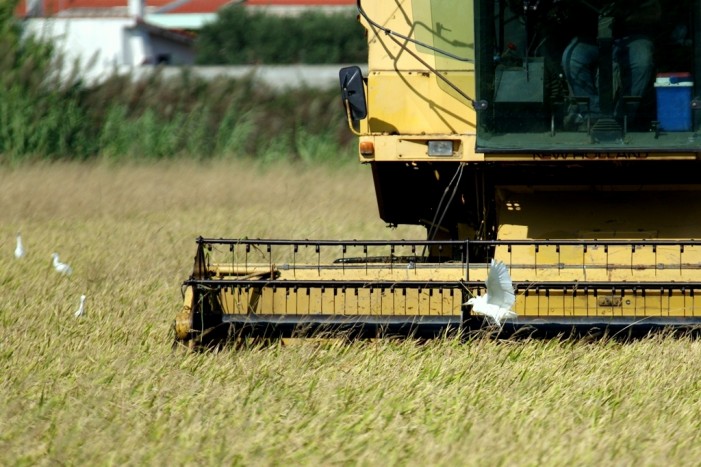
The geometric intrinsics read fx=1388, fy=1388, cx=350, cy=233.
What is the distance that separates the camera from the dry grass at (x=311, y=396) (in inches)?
195

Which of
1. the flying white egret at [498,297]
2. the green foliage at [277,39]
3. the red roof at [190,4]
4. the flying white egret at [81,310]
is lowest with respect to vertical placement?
the flying white egret at [81,310]

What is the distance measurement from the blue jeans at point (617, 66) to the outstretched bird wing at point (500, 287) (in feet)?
4.73

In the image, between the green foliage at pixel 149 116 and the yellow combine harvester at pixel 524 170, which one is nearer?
the yellow combine harvester at pixel 524 170

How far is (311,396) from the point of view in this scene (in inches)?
230

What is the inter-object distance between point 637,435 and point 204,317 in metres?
2.58

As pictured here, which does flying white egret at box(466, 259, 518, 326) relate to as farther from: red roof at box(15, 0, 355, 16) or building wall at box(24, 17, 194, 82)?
red roof at box(15, 0, 355, 16)

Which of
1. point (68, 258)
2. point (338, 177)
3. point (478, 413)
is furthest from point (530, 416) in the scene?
point (338, 177)

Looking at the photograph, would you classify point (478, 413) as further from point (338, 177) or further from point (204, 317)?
point (338, 177)

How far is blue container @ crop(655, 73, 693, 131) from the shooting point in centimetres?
762

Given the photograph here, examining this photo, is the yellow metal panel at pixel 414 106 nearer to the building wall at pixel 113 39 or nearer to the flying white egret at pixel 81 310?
the flying white egret at pixel 81 310

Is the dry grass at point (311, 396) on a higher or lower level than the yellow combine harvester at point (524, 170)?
lower

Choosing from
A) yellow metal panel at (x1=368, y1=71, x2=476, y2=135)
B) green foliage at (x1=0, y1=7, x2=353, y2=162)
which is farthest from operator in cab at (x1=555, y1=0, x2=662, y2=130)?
green foliage at (x1=0, y1=7, x2=353, y2=162)

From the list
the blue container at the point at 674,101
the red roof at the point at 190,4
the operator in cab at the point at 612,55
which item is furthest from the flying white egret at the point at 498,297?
the red roof at the point at 190,4

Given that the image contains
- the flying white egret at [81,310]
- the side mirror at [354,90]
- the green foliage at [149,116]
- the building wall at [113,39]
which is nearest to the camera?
the side mirror at [354,90]
